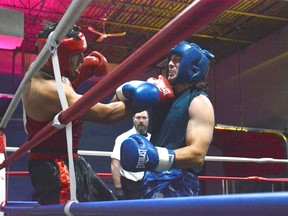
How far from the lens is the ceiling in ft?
20.9

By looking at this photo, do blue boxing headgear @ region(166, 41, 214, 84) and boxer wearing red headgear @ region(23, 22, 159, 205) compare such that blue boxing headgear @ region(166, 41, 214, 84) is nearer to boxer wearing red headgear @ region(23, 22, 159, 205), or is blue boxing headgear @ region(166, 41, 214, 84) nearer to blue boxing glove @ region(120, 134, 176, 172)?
boxer wearing red headgear @ region(23, 22, 159, 205)

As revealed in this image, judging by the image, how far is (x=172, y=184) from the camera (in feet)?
5.33

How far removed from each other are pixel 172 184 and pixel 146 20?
5.56 meters

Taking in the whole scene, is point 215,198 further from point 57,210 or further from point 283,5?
point 283,5

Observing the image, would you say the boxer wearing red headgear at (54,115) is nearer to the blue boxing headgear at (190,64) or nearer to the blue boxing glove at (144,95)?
the blue boxing glove at (144,95)

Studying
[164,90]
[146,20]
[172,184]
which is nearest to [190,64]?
[164,90]

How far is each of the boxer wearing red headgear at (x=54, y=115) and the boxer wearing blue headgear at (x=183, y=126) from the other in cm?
22

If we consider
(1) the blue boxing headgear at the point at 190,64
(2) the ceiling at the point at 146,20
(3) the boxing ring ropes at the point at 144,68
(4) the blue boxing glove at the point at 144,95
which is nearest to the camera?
(3) the boxing ring ropes at the point at 144,68

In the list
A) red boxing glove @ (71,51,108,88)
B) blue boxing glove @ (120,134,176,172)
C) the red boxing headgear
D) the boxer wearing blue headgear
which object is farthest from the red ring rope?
red boxing glove @ (71,51,108,88)

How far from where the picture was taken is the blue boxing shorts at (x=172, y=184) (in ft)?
5.30

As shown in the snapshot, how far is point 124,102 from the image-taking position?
1502 mm

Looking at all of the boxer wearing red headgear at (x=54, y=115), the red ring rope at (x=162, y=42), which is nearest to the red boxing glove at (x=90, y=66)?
the boxer wearing red headgear at (x=54, y=115)

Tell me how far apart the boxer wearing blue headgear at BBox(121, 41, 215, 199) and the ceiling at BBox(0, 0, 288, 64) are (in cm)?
444

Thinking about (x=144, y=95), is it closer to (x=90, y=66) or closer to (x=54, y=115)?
(x=54, y=115)
